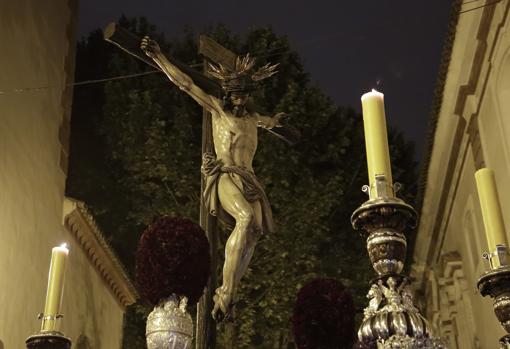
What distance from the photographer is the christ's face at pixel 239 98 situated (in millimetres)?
5270

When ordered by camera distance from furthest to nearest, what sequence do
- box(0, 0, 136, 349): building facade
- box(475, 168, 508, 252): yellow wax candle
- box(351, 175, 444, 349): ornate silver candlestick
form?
box(0, 0, 136, 349): building facade < box(475, 168, 508, 252): yellow wax candle < box(351, 175, 444, 349): ornate silver candlestick

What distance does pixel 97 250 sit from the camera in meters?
11.0

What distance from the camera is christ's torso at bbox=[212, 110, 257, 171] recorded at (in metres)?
5.27

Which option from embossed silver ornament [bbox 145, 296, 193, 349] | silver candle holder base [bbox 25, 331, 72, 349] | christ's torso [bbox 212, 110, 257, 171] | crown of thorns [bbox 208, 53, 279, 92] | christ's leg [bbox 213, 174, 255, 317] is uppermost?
crown of thorns [bbox 208, 53, 279, 92]

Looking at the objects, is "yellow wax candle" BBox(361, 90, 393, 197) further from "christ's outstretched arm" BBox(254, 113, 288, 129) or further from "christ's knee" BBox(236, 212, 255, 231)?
"christ's outstretched arm" BBox(254, 113, 288, 129)

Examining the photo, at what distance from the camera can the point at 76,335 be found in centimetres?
1030

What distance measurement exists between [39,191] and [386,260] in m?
7.48

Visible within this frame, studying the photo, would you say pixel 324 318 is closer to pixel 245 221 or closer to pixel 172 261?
pixel 172 261

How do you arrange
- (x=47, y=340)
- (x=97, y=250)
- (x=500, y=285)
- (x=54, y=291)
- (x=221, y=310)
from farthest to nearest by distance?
(x=97, y=250) → (x=221, y=310) → (x=54, y=291) → (x=47, y=340) → (x=500, y=285)

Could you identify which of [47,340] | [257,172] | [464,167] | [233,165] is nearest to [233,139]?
[233,165]

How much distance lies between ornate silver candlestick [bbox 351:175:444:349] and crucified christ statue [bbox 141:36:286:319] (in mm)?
2457

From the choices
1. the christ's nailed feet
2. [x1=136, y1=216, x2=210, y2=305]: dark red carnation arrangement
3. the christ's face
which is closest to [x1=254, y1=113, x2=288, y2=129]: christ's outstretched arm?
the christ's face

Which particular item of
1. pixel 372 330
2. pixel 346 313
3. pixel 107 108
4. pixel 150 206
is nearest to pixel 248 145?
pixel 346 313

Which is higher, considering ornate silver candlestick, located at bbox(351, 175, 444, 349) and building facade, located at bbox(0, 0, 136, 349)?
building facade, located at bbox(0, 0, 136, 349)
